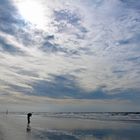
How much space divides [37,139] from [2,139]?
3086mm

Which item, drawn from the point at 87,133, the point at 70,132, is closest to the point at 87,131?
the point at 70,132

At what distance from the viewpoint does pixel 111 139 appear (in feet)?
82.8

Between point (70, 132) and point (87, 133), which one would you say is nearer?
point (87, 133)

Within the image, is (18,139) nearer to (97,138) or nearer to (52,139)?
(52,139)

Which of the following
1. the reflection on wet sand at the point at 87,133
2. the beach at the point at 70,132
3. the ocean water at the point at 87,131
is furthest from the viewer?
the ocean water at the point at 87,131

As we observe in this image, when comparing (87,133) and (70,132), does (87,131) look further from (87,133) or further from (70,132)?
(87,133)

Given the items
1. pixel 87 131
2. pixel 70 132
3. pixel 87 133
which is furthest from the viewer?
pixel 87 131

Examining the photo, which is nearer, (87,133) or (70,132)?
(87,133)

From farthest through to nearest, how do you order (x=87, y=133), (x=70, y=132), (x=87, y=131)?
(x=87, y=131), (x=70, y=132), (x=87, y=133)

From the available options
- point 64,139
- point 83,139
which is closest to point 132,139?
point 83,139

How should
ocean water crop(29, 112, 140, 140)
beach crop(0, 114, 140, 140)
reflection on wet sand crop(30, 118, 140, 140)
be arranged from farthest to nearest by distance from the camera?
ocean water crop(29, 112, 140, 140)
reflection on wet sand crop(30, 118, 140, 140)
beach crop(0, 114, 140, 140)

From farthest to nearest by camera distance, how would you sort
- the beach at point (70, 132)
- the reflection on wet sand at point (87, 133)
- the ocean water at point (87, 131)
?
the ocean water at point (87, 131) < the reflection on wet sand at point (87, 133) < the beach at point (70, 132)

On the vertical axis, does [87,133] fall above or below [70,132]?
below

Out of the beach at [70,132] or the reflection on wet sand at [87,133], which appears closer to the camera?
the beach at [70,132]
